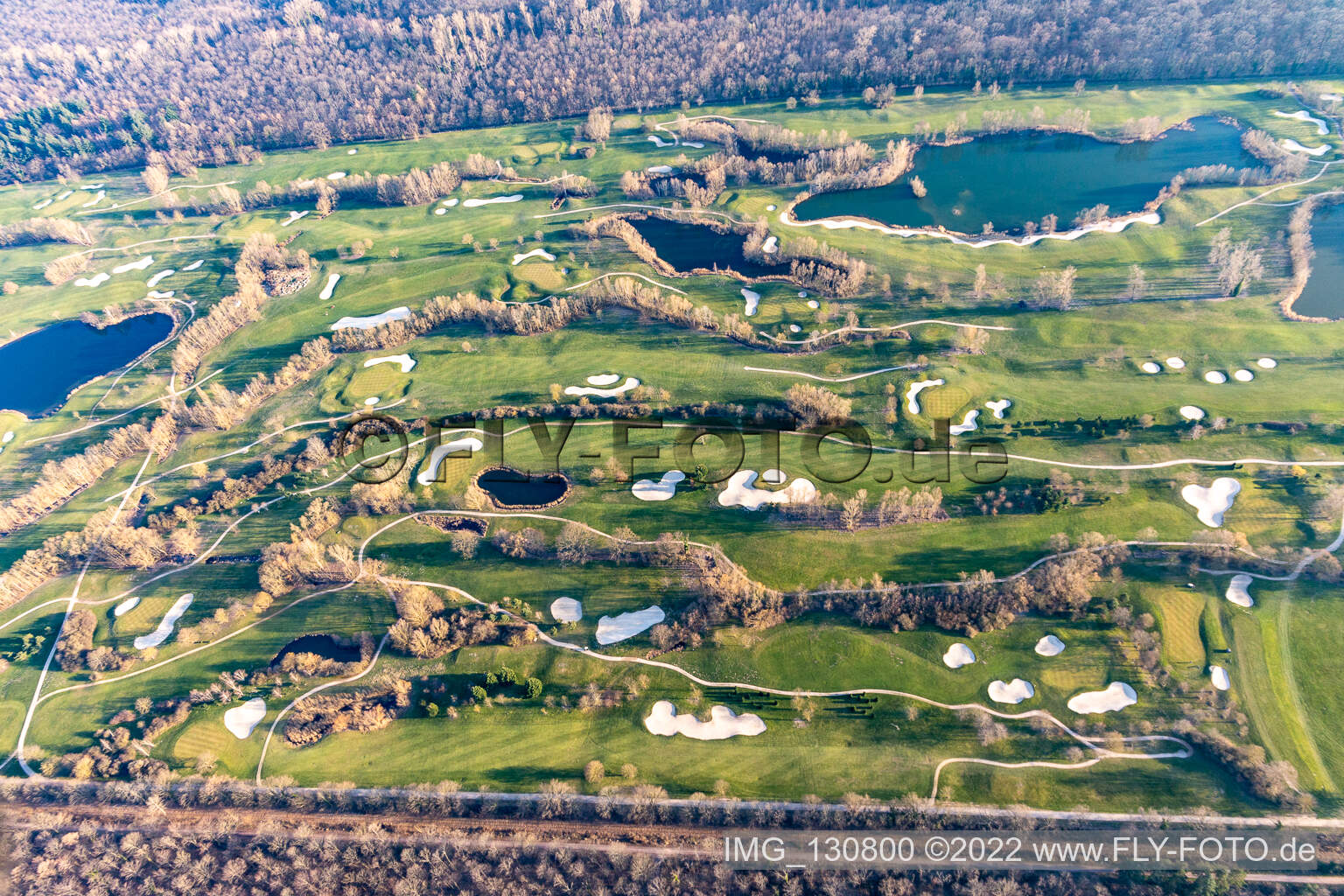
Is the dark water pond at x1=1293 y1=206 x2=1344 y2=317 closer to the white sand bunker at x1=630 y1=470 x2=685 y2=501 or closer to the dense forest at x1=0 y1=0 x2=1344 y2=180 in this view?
the dense forest at x1=0 y1=0 x2=1344 y2=180

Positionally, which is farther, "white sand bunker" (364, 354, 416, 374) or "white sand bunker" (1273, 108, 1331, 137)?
"white sand bunker" (1273, 108, 1331, 137)

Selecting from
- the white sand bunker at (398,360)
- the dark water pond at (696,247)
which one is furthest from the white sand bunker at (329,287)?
the dark water pond at (696,247)

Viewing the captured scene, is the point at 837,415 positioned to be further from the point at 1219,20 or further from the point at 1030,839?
the point at 1219,20

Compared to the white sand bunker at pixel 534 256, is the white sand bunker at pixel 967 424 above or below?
below

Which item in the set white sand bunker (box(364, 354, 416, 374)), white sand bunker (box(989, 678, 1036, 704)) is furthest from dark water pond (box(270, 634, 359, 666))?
white sand bunker (box(989, 678, 1036, 704))

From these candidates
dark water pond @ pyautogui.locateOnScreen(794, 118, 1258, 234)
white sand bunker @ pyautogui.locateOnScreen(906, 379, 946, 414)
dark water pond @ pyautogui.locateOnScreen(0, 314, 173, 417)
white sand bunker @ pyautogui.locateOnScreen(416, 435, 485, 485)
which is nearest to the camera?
white sand bunker @ pyautogui.locateOnScreen(906, 379, 946, 414)

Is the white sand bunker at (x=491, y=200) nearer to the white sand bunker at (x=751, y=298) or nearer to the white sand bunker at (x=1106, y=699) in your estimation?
the white sand bunker at (x=751, y=298)

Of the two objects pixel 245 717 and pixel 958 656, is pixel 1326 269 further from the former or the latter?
pixel 245 717
